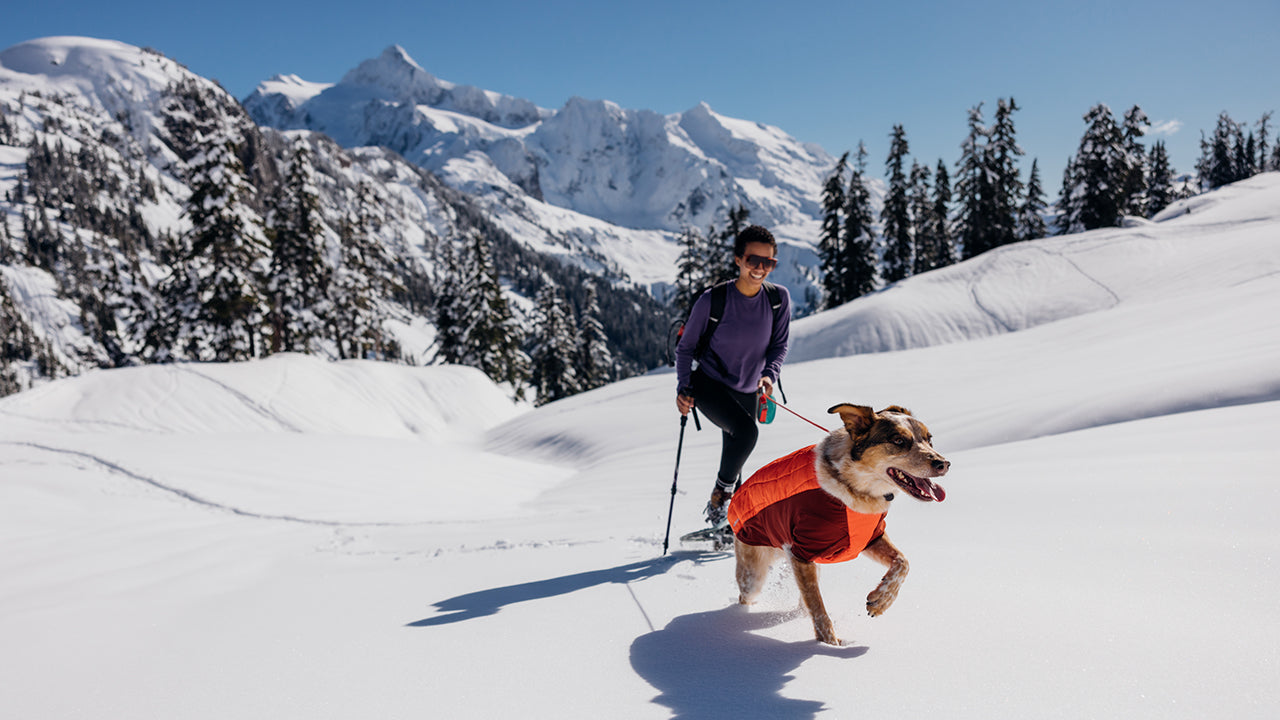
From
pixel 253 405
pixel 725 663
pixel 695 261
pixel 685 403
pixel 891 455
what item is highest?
pixel 695 261

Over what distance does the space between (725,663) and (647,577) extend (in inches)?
55.4

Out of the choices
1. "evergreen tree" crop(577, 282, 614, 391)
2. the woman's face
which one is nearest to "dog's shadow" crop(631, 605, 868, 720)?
the woman's face

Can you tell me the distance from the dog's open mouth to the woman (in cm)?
172

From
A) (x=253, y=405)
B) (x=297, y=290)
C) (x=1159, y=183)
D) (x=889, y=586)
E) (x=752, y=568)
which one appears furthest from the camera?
(x=1159, y=183)

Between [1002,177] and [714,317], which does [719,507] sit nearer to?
[714,317]

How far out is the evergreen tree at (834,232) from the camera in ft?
139

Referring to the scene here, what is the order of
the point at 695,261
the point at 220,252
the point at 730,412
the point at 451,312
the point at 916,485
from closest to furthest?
the point at 916,485 → the point at 730,412 → the point at 220,252 → the point at 451,312 → the point at 695,261

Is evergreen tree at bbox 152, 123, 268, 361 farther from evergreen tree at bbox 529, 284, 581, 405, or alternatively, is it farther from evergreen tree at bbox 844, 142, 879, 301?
evergreen tree at bbox 844, 142, 879, 301

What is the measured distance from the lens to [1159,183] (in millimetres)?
63250

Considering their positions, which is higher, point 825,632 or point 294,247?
point 294,247

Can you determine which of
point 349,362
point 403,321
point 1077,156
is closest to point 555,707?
point 349,362

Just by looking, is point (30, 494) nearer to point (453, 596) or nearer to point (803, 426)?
point (453, 596)

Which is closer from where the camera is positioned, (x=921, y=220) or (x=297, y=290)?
(x=297, y=290)

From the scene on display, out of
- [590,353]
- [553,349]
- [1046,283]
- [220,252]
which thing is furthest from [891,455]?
[590,353]
